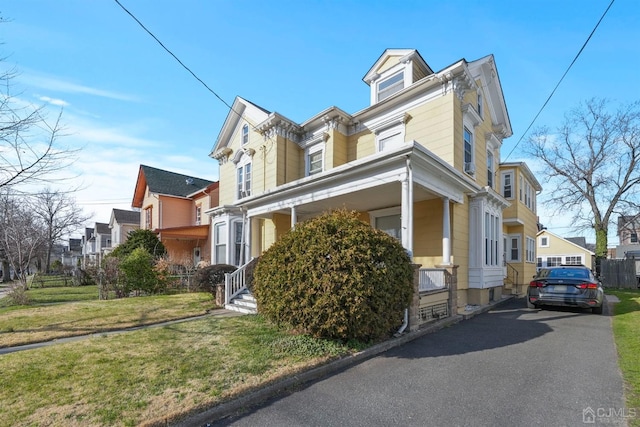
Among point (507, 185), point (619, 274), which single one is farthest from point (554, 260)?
point (507, 185)

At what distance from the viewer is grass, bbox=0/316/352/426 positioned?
11.0ft

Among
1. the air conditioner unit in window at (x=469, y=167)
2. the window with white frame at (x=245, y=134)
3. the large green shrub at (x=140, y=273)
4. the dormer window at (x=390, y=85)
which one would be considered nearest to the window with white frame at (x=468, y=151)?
the air conditioner unit in window at (x=469, y=167)

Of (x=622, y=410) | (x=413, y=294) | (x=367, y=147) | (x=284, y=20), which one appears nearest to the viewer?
(x=622, y=410)

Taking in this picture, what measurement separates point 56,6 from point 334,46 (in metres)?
6.57

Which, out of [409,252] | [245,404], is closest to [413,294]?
[409,252]

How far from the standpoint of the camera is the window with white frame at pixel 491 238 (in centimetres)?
1124

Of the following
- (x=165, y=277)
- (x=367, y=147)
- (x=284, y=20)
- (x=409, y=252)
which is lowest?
(x=165, y=277)

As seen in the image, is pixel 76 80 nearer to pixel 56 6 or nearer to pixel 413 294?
pixel 56 6

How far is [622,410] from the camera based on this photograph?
11.7ft

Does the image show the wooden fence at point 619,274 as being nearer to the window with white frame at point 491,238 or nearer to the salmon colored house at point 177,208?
the window with white frame at point 491,238

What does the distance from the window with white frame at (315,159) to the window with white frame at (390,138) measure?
8.11ft

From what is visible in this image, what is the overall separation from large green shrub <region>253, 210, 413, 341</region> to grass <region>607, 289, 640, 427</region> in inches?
123

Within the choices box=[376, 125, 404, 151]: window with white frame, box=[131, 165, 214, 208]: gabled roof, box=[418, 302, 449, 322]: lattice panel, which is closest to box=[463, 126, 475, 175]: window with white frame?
box=[376, 125, 404, 151]: window with white frame

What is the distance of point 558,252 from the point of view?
38.8 metres
